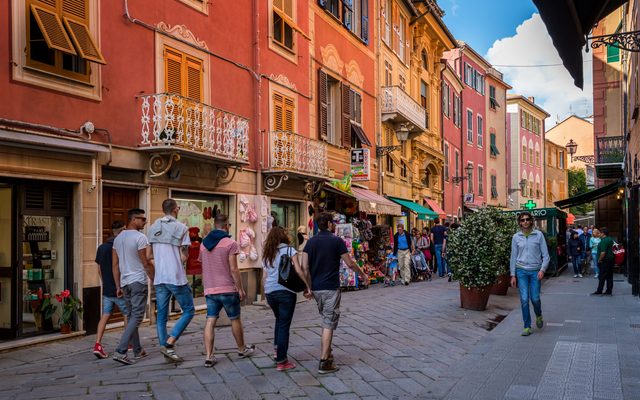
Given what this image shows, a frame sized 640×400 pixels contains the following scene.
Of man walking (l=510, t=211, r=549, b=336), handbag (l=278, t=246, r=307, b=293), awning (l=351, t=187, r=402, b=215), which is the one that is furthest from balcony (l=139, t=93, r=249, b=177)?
awning (l=351, t=187, r=402, b=215)

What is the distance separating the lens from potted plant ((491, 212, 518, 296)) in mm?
12177

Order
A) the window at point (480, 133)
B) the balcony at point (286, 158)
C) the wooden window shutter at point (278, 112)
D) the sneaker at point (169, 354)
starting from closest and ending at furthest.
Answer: the sneaker at point (169, 354), the balcony at point (286, 158), the wooden window shutter at point (278, 112), the window at point (480, 133)

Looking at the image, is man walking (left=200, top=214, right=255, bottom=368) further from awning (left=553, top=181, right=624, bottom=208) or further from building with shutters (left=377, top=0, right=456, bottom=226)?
awning (left=553, top=181, right=624, bottom=208)

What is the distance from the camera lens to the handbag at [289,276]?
7445 millimetres

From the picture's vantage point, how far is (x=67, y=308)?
32.1 feet

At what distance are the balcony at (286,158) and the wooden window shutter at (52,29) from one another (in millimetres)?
6588

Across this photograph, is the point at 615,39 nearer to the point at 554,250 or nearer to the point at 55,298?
the point at 55,298

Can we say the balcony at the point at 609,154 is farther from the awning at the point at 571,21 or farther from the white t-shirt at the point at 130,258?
the awning at the point at 571,21

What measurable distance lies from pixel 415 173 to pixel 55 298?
22.3m

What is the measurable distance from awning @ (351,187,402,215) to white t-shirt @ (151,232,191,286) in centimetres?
1154

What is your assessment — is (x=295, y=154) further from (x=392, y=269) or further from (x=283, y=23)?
(x=392, y=269)

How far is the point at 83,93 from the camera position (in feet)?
33.6

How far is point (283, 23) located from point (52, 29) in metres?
8.32

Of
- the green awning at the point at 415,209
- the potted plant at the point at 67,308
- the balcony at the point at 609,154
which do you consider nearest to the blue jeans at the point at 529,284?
the potted plant at the point at 67,308
